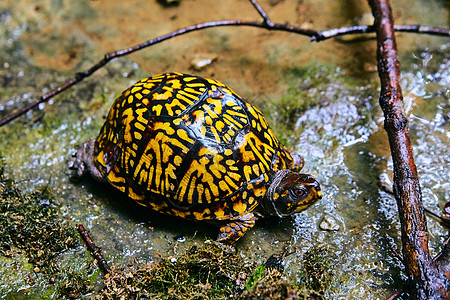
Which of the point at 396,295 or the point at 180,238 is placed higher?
the point at 396,295

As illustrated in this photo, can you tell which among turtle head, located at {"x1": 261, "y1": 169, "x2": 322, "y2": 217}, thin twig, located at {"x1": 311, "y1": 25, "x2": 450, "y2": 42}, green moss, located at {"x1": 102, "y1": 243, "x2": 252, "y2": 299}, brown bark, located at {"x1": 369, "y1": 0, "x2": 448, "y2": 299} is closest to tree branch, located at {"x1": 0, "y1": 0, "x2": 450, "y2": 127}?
thin twig, located at {"x1": 311, "y1": 25, "x2": 450, "y2": 42}

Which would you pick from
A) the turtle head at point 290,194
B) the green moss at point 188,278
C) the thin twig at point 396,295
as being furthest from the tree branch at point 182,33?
the thin twig at point 396,295

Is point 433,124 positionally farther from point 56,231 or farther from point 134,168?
point 56,231

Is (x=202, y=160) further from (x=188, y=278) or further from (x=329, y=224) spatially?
(x=329, y=224)

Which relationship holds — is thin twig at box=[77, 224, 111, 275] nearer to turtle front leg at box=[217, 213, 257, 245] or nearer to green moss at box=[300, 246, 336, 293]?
turtle front leg at box=[217, 213, 257, 245]

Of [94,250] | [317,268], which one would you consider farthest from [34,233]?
[317,268]

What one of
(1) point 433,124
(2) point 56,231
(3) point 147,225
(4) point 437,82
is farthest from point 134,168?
(4) point 437,82

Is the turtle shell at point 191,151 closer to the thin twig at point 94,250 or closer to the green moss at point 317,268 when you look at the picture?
the thin twig at point 94,250
